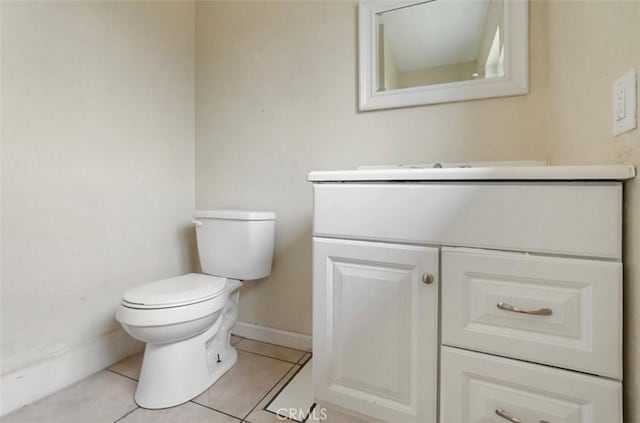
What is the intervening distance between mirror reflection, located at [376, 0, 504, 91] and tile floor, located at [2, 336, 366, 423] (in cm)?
138

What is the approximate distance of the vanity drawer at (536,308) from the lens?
2.00ft

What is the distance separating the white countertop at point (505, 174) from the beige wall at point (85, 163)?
1142 millimetres

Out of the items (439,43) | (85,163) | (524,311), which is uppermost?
(439,43)

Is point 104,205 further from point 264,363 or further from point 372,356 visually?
point 372,356

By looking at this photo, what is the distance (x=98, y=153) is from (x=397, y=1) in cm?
153

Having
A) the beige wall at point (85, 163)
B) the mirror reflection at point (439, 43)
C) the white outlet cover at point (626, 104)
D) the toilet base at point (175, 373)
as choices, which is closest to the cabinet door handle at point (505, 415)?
the white outlet cover at point (626, 104)

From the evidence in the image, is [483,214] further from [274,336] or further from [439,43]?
[274,336]

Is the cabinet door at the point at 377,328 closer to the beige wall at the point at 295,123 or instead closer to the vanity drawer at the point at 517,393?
the vanity drawer at the point at 517,393

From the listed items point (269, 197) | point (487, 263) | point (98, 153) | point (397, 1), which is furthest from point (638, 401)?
point (98, 153)

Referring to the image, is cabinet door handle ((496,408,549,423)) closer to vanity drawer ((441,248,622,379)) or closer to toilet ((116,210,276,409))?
vanity drawer ((441,248,622,379))

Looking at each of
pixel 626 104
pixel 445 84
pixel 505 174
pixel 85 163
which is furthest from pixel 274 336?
pixel 626 104

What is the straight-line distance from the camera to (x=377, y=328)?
83cm

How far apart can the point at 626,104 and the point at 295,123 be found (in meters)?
1.22

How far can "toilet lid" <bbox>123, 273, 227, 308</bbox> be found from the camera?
1.06 metres
